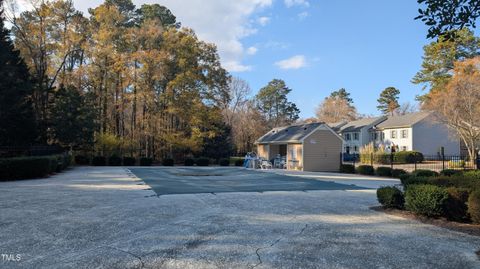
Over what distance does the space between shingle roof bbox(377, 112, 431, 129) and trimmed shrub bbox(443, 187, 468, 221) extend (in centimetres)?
3704

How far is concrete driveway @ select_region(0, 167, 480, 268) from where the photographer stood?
441cm

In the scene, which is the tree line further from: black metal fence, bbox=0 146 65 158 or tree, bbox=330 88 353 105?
tree, bbox=330 88 353 105

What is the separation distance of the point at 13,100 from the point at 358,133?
4245 centimetres

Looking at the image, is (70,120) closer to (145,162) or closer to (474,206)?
(145,162)

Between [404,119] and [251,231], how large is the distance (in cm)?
4339

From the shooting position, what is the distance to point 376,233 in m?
5.95

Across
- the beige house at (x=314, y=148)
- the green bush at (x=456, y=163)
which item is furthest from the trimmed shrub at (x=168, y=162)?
the green bush at (x=456, y=163)

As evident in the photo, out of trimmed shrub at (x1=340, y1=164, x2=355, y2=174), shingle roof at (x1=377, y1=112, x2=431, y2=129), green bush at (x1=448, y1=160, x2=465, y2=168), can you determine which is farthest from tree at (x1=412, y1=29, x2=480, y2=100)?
trimmed shrub at (x1=340, y1=164, x2=355, y2=174)

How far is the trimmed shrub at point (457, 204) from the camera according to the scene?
702 centimetres

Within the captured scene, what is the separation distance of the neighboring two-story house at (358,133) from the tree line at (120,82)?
2172cm

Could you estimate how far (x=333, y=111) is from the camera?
6731cm

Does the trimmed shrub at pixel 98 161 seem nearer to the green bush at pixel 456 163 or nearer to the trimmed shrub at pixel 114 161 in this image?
the trimmed shrub at pixel 114 161

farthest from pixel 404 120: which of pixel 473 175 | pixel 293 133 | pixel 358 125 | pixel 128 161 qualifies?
pixel 473 175

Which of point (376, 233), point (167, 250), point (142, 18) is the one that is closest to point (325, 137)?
point (376, 233)
